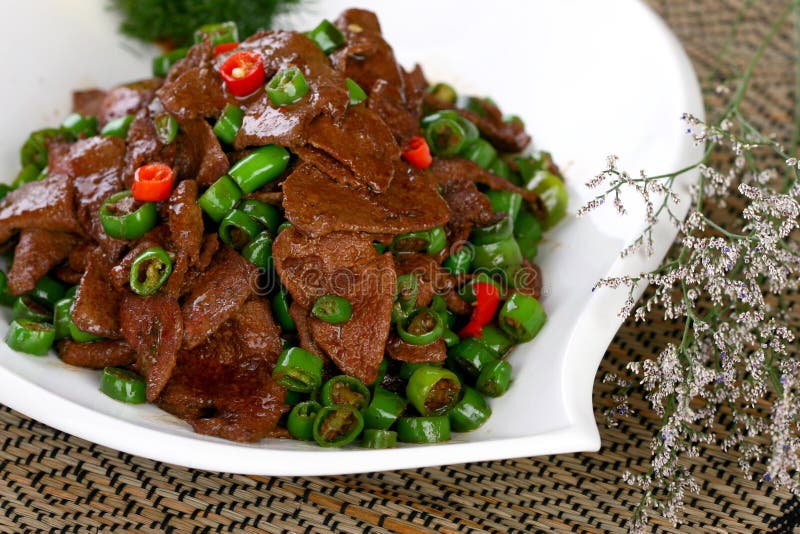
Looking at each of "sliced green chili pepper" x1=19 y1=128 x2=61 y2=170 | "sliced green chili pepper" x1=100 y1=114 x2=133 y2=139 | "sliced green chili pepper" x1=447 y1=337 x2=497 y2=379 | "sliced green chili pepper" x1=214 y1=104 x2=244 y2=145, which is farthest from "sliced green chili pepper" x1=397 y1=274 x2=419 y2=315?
"sliced green chili pepper" x1=19 y1=128 x2=61 y2=170

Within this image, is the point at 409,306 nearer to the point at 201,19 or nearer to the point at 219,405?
the point at 219,405

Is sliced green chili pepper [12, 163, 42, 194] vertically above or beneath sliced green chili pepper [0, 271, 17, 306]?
above

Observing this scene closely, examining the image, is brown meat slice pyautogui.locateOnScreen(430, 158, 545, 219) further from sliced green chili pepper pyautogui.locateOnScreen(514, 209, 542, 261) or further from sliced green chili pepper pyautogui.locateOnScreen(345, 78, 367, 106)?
sliced green chili pepper pyautogui.locateOnScreen(345, 78, 367, 106)

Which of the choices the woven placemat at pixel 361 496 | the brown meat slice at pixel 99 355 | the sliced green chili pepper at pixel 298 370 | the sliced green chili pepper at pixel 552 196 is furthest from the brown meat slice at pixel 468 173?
the brown meat slice at pixel 99 355

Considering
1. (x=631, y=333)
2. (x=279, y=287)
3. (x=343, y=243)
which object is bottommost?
(x=631, y=333)

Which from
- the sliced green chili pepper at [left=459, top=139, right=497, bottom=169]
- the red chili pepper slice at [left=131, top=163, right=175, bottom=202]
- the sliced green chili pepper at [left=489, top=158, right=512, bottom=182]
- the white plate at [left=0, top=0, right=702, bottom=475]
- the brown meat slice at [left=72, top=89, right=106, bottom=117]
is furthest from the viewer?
the brown meat slice at [left=72, top=89, right=106, bottom=117]

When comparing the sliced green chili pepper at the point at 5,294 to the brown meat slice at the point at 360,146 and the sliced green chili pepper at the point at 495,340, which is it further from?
the sliced green chili pepper at the point at 495,340

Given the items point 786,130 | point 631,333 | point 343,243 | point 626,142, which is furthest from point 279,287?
point 786,130
